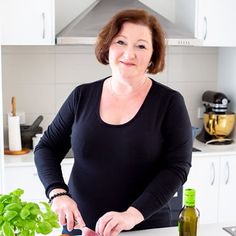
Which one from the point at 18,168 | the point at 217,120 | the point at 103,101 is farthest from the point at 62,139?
the point at 217,120

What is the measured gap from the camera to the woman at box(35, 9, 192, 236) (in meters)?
1.59

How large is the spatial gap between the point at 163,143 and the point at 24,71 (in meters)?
1.64

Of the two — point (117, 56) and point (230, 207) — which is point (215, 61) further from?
point (117, 56)

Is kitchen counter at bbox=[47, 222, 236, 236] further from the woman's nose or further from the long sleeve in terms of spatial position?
the woman's nose

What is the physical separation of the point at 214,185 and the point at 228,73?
780 millimetres

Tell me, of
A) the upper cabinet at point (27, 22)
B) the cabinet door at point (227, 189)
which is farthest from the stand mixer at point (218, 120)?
the upper cabinet at point (27, 22)

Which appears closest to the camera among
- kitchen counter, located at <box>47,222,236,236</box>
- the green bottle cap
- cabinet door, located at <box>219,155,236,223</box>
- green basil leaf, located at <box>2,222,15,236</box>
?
green basil leaf, located at <box>2,222,15,236</box>

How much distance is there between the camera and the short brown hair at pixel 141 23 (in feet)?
5.33

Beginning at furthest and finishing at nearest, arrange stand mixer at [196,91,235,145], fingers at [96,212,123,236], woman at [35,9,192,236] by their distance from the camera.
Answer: stand mixer at [196,91,235,145] < woman at [35,9,192,236] < fingers at [96,212,123,236]

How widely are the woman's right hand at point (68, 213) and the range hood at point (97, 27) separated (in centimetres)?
134

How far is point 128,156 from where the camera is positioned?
1.61 metres

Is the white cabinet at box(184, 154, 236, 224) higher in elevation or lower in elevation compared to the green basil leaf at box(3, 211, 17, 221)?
lower

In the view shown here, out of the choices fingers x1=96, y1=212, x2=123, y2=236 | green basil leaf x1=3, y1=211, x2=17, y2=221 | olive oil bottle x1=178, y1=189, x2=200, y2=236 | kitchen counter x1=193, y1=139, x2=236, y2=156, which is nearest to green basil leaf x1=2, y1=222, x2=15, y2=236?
green basil leaf x1=3, y1=211, x2=17, y2=221

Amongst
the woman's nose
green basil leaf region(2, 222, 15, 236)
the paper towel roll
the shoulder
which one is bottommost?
the paper towel roll
